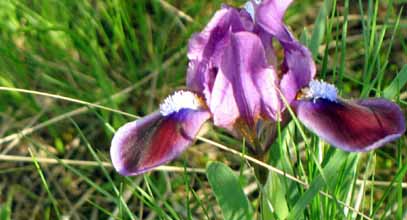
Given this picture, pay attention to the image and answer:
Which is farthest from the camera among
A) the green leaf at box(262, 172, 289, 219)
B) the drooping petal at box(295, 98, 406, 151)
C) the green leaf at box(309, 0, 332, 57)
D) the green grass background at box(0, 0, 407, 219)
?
the green grass background at box(0, 0, 407, 219)

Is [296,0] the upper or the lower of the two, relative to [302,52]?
lower

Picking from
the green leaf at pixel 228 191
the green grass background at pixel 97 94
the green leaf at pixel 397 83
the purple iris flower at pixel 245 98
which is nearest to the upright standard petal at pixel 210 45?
the purple iris flower at pixel 245 98

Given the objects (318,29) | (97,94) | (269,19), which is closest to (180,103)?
(269,19)

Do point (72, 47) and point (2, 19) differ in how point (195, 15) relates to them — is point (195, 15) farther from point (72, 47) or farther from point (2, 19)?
point (2, 19)

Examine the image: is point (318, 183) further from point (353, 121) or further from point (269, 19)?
point (269, 19)

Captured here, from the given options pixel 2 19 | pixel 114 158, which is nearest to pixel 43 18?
pixel 2 19

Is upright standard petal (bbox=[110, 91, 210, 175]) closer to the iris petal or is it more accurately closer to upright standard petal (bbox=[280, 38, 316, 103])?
the iris petal

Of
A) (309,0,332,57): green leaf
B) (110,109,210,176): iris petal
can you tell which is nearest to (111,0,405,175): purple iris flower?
(110,109,210,176): iris petal

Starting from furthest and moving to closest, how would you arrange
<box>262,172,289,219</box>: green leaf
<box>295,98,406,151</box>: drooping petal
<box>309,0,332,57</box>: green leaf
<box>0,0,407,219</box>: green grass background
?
<box>0,0,407,219</box>: green grass background < <box>309,0,332,57</box>: green leaf < <box>262,172,289,219</box>: green leaf < <box>295,98,406,151</box>: drooping petal
